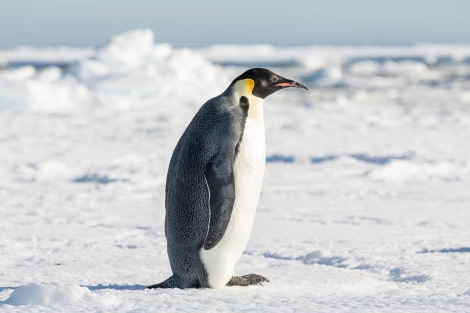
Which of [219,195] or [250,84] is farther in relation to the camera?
[250,84]

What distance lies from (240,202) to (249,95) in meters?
0.39

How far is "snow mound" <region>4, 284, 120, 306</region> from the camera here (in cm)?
205

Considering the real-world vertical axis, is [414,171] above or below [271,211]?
above

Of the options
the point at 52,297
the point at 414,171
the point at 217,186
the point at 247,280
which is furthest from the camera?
the point at 414,171

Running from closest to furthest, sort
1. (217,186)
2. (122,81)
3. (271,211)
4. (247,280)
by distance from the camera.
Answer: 1. (217,186)
2. (247,280)
3. (271,211)
4. (122,81)

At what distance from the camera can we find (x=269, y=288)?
97.4 inches

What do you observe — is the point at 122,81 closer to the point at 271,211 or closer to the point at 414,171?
the point at 414,171

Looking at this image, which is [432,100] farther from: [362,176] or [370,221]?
[370,221]

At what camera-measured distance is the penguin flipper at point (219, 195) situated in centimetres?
245

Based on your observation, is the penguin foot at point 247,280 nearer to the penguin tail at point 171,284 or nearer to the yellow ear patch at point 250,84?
the penguin tail at point 171,284

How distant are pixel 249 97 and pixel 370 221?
80.9 inches

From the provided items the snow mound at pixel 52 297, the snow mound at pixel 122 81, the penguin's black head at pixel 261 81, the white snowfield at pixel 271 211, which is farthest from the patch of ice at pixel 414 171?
the snow mound at pixel 122 81

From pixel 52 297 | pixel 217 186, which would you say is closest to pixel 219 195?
pixel 217 186

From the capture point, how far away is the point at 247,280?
2.60 m
